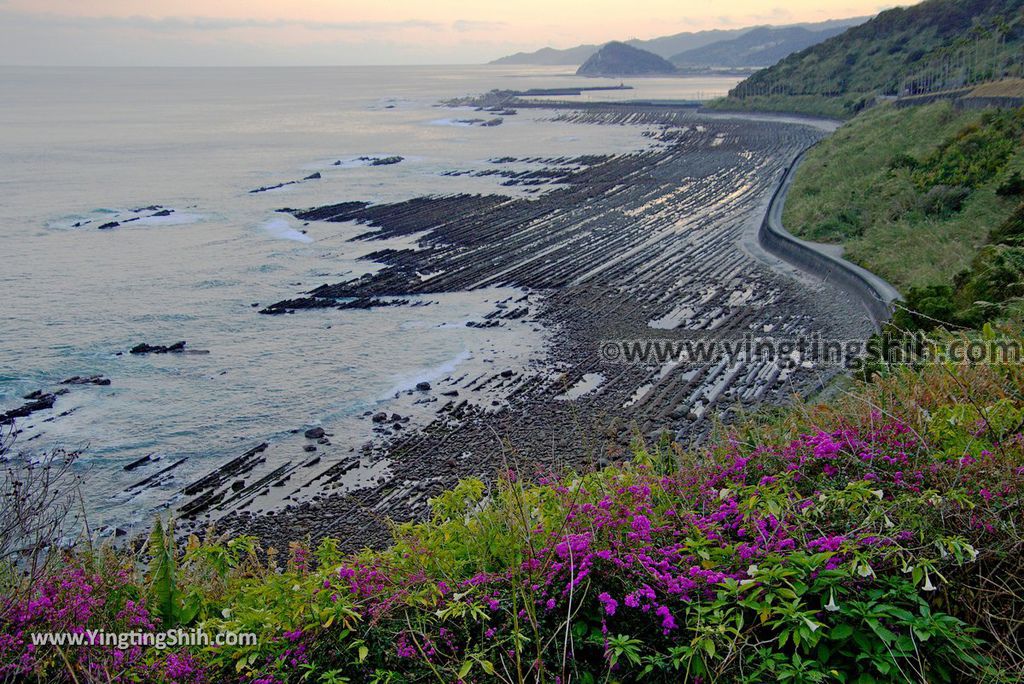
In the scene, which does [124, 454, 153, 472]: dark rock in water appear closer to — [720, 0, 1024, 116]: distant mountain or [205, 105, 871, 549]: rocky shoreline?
[205, 105, 871, 549]: rocky shoreline

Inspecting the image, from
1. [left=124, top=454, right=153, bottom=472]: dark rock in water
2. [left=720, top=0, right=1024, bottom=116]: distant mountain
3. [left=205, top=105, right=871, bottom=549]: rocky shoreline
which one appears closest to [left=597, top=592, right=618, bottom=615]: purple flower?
[left=205, top=105, right=871, bottom=549]: rocky shoreline

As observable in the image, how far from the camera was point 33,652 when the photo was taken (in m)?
3.35

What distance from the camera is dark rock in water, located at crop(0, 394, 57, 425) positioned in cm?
1452

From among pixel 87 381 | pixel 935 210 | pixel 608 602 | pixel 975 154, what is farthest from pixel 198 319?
pixel 975 154

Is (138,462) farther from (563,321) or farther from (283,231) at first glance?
(283,231)

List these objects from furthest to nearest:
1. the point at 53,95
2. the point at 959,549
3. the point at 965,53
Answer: the point at 53,95 → the point at 965,53 → the point at 959,549

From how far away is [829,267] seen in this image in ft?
68.8

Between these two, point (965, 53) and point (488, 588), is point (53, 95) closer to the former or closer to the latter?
point (965, 53)

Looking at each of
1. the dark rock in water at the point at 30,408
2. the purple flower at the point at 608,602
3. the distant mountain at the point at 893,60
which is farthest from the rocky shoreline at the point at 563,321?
the distant mountain at the point at 893,60

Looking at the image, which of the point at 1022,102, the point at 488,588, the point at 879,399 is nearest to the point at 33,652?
the point at 488,588

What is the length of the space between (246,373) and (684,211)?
24791 millimetres

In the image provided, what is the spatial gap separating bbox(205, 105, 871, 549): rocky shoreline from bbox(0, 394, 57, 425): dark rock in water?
5681 millimetres

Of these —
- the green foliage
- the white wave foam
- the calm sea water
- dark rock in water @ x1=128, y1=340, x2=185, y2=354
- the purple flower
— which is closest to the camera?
the purple flower

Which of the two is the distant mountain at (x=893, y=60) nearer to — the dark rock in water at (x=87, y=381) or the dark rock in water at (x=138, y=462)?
the dark rock in water at (x=87, y=381)
